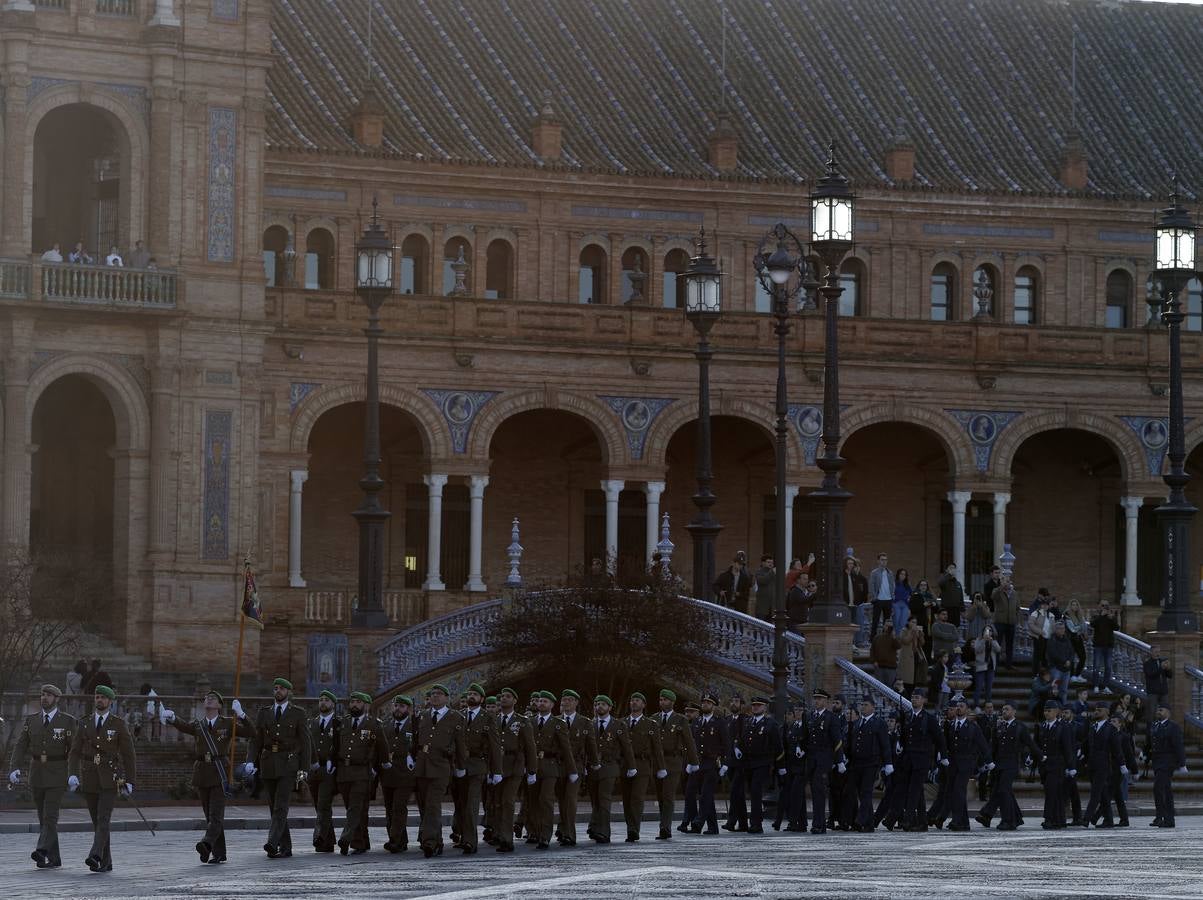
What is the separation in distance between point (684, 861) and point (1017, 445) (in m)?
35.0

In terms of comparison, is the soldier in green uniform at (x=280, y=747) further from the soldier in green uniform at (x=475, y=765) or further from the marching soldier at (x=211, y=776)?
the soldier in green uniform at (x=475, y=765)

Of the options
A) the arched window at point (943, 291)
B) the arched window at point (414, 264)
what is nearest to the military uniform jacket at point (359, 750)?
the arched window at point (414, 264)

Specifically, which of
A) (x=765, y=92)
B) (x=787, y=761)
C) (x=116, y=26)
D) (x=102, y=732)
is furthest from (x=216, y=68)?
(x=102, y=732)

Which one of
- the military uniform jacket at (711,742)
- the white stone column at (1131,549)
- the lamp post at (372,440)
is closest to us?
the military uniform jacket at (711,742)

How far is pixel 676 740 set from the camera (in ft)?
110

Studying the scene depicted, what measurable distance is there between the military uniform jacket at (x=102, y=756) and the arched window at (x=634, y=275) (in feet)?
113

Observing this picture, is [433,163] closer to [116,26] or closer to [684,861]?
[116,26]

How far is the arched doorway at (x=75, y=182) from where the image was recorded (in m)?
53.0

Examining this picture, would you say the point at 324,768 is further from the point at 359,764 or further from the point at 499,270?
the point at 499,270

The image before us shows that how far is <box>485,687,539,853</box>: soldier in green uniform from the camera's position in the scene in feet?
99.2

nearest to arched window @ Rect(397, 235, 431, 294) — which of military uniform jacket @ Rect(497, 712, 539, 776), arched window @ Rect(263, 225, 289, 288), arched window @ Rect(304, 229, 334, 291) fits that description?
arched window @ Rect(304, 229, 334, 291)

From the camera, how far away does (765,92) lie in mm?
65625

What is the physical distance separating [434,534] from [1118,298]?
55.5 ft

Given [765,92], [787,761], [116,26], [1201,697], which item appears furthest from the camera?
[765,92]
